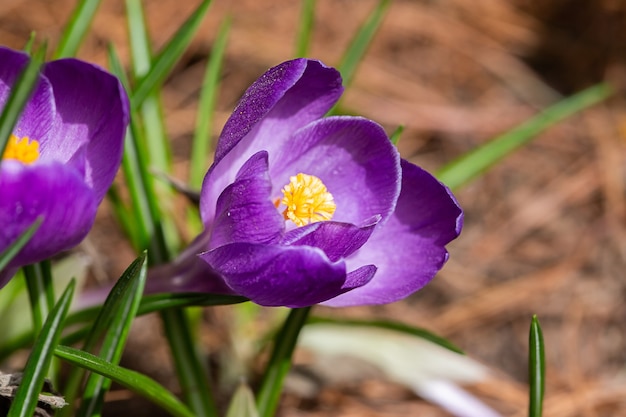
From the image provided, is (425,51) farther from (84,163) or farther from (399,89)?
(84,163)

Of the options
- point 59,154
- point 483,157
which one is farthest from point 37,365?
point 483,157

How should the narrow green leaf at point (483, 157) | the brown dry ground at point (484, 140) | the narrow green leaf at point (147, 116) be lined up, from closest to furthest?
1. the narrow green leaf at point (147, 116)
2. the narrow green leaf at point (483, 157)
3. the brown dry ground at point (484, 140)

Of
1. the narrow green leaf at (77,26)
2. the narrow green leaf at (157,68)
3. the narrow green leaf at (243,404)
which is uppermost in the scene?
the narrow green leaf at (77,26)

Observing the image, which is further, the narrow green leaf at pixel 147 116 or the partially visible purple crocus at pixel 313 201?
the narrow green leaf at pixel 147 116

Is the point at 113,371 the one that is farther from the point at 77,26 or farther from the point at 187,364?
the point at 77,26

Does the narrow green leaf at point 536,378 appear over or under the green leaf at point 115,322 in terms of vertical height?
over

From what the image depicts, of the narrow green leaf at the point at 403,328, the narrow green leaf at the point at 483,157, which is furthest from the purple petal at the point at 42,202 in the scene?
the narrow green leaf at the point at 483,157

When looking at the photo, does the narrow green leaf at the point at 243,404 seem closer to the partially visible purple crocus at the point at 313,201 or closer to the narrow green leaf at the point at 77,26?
the partially visible purple crocus at the point at 313,201
